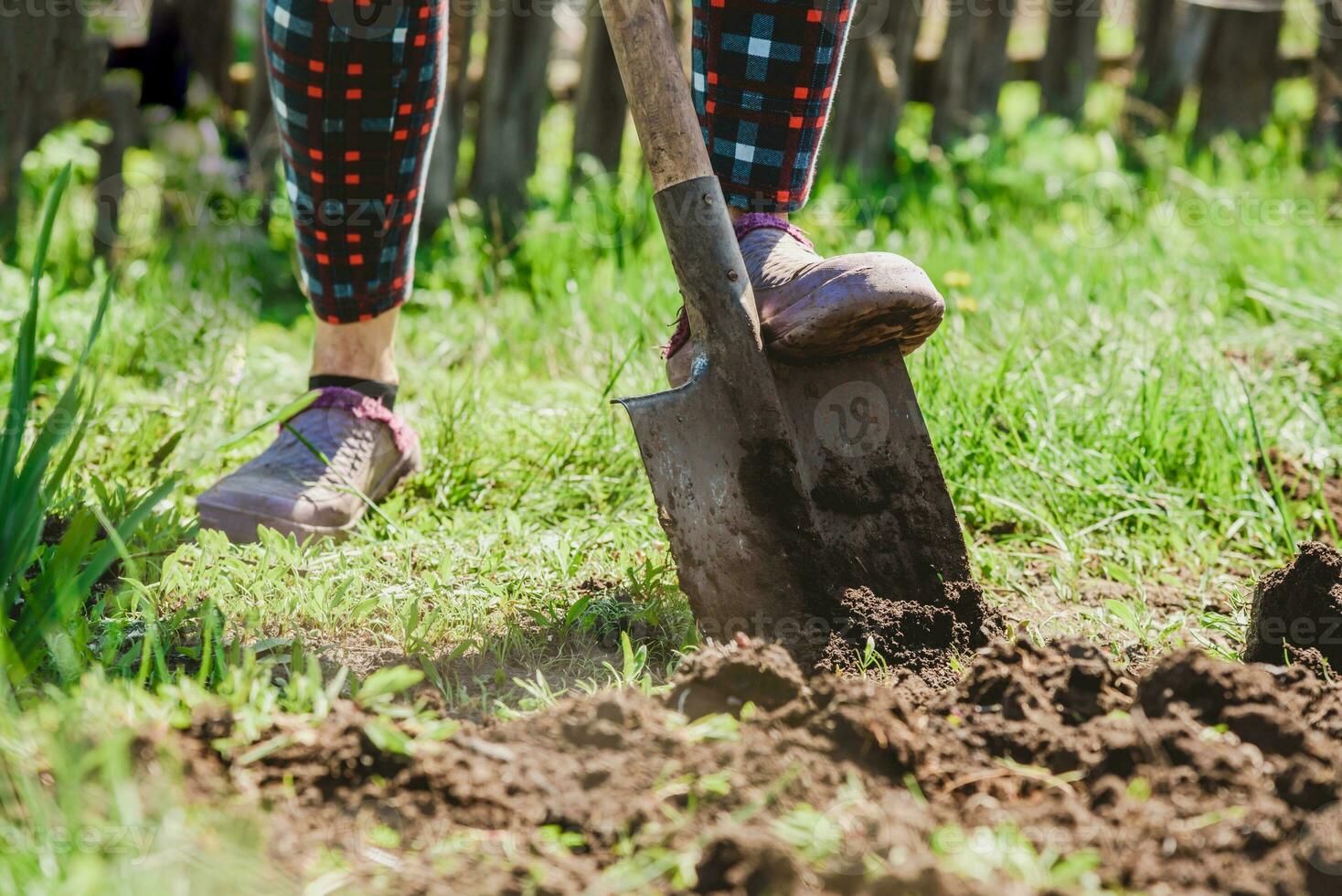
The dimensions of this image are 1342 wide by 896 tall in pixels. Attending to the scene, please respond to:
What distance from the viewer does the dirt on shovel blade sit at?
1014 millimetres

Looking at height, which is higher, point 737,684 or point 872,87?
point 872,87

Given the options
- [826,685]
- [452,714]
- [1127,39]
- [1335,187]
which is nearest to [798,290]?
[826,685]

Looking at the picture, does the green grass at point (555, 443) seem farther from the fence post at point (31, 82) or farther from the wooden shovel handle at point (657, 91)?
the wooden shovel handle at point (657, 91)

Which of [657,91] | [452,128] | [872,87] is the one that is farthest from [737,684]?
[872,87]

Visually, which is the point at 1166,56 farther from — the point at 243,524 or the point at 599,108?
the point at 243,524

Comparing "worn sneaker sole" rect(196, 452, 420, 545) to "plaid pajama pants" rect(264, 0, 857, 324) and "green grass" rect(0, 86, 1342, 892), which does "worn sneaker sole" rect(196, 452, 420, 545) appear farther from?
"plaid pajama pants" rect(264, 0, 857, 324)

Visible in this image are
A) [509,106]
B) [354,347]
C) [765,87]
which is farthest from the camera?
[509,106]

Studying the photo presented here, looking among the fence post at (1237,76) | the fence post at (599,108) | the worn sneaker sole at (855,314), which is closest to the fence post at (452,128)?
the fence post at (599,108)

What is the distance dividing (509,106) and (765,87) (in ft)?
6.80

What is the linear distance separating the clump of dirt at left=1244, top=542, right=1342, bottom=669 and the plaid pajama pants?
2.83 ft

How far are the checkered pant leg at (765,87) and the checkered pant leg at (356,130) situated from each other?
48cm

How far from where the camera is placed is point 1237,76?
460 cm

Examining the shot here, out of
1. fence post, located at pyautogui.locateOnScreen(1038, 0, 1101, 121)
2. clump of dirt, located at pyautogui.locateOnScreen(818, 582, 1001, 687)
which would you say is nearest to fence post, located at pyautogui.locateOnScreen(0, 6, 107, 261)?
clump of dirt, located at pyautogui.locateOnScreen(818, 582, 1001, 687)

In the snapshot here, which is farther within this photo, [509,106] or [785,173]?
[509,106]
